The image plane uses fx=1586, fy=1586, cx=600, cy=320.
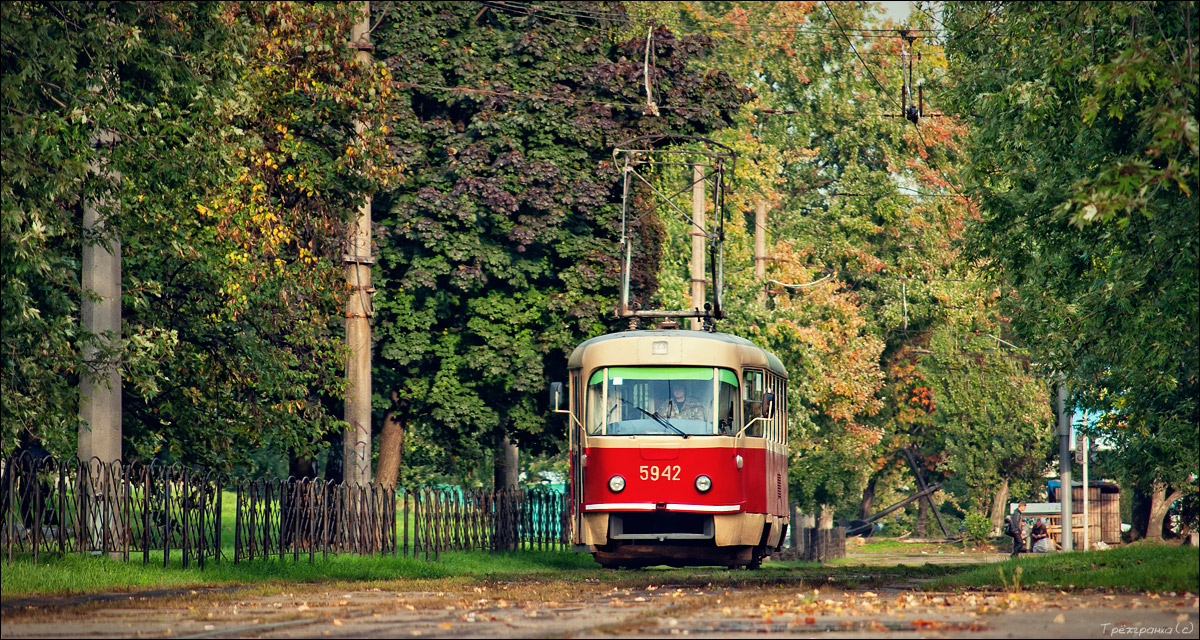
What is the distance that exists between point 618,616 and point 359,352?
13765 millimetres

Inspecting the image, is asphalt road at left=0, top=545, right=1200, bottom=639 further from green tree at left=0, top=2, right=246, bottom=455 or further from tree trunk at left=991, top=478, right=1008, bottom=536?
tree trunk at left=991, top=478, right=1008, bottom=536

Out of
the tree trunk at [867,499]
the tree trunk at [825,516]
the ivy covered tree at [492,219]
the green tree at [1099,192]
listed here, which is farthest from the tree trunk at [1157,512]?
the tree trunk at [867,499]

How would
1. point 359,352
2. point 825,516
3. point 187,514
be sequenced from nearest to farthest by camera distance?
point 187,514 < point 359,352 < point 825,516

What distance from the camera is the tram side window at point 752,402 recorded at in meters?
22.0

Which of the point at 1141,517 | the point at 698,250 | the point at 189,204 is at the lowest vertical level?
the point at 1141,517

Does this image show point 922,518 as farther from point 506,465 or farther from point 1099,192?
point 1099,192

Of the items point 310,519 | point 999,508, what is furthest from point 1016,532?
point 310,519

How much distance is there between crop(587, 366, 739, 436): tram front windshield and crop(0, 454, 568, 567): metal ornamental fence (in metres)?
4.26

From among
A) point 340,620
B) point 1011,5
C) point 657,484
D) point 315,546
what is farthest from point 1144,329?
point 315,546

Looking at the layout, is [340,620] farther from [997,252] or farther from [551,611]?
[997,252]

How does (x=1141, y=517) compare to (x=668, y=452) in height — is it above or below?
below

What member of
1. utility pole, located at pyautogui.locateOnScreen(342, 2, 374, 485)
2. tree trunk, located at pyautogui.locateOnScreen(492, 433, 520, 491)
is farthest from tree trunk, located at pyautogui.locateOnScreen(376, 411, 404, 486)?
utility pole, located at pyautogui.locateOnScreen(342, 2, 374, 485)

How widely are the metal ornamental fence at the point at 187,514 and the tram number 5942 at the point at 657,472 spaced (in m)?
4.47

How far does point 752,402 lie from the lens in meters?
21.9
